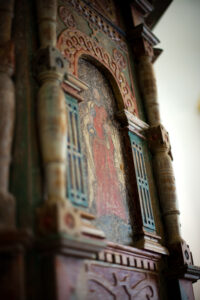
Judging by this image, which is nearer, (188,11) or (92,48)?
(92,48)

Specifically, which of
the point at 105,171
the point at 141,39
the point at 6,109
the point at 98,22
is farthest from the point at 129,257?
the point at 141,39

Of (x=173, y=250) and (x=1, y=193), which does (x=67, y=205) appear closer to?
(x=1, y=193)

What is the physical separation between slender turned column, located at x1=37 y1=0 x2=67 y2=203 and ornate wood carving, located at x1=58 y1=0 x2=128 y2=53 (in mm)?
1038

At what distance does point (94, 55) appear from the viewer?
512cm

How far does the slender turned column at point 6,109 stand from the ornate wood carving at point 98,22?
129cm

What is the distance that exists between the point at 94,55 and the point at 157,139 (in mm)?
1489

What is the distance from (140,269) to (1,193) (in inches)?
82.0

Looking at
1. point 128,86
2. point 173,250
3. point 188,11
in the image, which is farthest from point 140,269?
point 188,11

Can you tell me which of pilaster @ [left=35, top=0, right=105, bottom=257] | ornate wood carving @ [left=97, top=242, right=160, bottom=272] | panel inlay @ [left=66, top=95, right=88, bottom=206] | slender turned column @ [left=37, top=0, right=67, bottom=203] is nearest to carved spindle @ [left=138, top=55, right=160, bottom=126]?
pilaster @ [left=35, top=0, right=105, bottom=257]

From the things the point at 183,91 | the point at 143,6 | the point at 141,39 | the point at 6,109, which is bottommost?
the point at 6,109

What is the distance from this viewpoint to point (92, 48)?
512 centimetres

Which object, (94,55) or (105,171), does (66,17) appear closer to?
(94,55)

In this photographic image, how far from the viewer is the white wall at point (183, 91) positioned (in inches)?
292

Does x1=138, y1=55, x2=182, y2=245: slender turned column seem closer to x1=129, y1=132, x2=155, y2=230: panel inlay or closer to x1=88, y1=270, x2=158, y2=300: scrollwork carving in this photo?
x1=129, y1=132, x2=155, y2=230: panel inlay
